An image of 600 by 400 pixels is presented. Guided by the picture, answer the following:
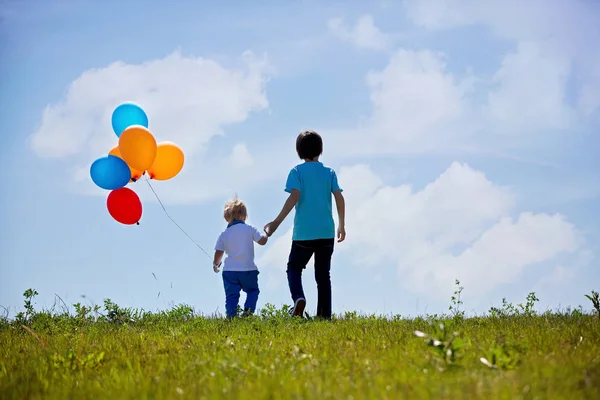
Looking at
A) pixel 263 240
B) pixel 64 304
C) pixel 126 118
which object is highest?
pixel 126 118

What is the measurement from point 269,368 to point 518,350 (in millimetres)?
1836

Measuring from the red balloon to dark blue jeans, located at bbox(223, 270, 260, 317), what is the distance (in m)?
1.63

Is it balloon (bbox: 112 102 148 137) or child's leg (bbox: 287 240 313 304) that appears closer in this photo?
child's leg (bbox: 287 240 313 304)

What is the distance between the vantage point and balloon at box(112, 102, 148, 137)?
31.7 feet

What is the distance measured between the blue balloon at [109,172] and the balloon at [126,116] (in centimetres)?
63

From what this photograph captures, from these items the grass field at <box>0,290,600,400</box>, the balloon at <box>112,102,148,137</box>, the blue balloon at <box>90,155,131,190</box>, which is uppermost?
the balloon at <box>112,102,148,137</box>

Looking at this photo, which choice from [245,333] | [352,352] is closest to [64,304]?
[245,333]

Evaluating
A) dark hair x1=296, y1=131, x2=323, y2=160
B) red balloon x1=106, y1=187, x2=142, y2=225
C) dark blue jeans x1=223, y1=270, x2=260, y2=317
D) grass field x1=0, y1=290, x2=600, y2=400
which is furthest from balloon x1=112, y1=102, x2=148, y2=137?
grass field x1=0, y1=290, x2=600, y2=400

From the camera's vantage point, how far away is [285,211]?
911cm

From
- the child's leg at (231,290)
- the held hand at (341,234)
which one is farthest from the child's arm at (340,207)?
the child's leg at (231,290)

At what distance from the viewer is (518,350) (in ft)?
15.5

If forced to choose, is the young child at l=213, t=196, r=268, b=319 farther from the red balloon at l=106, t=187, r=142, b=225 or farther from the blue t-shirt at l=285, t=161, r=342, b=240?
the red balloon at l=106, t=187, r=142, b=225

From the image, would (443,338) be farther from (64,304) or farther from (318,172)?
(64,304)

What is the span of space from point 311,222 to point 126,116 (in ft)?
10.6
